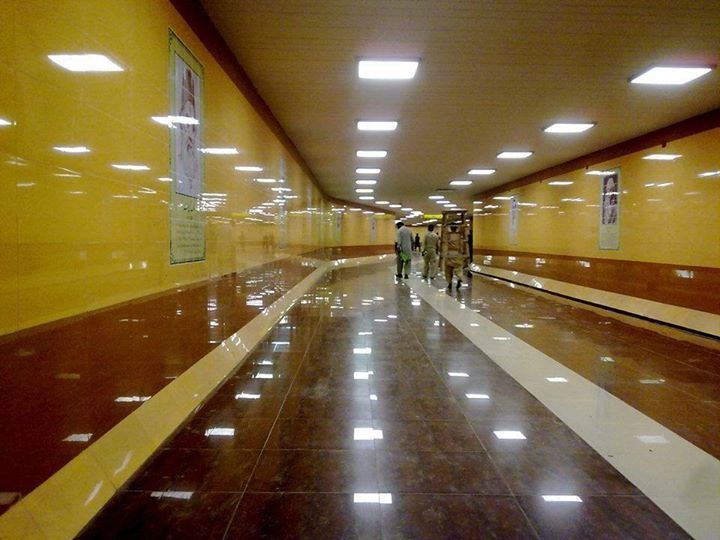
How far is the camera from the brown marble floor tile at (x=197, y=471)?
2621 millimetres

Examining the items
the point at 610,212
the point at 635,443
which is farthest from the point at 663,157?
the point at 635,443

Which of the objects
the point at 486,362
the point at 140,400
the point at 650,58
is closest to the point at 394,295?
the point at 486,362

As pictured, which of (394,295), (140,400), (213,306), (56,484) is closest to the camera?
(56,484)

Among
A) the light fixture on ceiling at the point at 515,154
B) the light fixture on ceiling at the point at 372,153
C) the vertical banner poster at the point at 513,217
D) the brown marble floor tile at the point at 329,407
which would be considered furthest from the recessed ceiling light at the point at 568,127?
the brown marble floor tile at the point at 329,407

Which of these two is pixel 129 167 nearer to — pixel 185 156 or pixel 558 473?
pixel 185 156

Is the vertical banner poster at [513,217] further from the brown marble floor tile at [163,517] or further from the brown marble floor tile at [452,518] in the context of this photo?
the brown marble floor tile at [163,517]

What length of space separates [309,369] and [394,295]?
704 cm

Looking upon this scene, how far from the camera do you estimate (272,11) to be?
4906 millimetres

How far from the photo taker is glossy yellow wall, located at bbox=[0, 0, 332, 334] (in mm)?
1965

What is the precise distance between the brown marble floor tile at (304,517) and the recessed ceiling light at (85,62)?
2.48 meters

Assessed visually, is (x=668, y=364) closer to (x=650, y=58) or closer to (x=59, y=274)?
(x=650, y=58)

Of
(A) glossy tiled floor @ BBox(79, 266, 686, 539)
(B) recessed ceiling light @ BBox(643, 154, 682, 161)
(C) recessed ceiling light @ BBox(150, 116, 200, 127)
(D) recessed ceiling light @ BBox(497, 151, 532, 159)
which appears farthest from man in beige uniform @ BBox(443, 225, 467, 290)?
(C) recessed ceiling light @ BBox(150, 116, 200, 127)

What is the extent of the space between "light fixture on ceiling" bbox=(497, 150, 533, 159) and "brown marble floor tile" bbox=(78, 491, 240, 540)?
12112mm

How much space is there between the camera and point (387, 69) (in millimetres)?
6578
